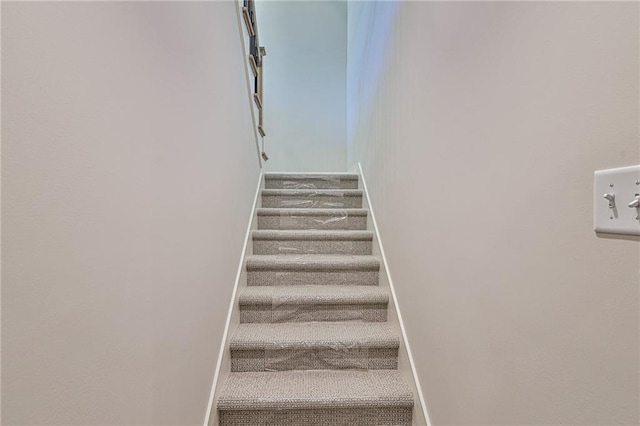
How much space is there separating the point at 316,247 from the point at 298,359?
0.86 m

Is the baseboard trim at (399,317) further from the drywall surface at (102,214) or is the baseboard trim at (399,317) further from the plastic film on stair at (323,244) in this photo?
the drywall surface at (102,214)

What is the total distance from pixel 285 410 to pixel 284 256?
3.27 ft

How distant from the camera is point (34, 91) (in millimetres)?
470

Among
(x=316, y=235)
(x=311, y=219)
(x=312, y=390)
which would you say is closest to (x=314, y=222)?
(x=311, y=219)

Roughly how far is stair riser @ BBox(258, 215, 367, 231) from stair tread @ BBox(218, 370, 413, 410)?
3.84 feet

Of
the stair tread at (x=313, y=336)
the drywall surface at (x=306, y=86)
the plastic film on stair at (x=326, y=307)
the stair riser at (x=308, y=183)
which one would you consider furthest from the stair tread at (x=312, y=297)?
the drywall surface at (x=306, y=86)

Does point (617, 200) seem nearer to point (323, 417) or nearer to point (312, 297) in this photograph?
point (323, 417)

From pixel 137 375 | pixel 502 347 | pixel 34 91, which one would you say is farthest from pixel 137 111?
pixel 502 347

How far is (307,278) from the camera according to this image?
2096 millimetres

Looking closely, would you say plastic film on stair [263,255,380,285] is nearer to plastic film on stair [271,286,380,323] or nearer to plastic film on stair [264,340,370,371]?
plastic film on stair [271,286,380,323]

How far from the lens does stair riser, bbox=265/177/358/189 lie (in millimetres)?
3096

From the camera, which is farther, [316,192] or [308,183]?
[308,183]

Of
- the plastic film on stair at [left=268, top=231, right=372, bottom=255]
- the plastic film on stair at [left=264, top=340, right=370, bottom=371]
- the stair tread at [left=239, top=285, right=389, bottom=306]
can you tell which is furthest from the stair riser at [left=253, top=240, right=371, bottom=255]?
the plastic film on stair at [left=264, top=340, right=370, bottom=371]

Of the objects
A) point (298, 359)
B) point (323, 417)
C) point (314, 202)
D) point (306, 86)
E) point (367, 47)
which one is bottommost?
point (323, 417)
